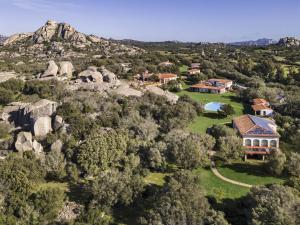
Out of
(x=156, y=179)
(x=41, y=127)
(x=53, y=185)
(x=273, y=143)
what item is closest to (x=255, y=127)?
(x=273, y=143)

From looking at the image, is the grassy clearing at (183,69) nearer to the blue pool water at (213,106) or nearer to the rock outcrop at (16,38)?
the blue pool water at (213,106)

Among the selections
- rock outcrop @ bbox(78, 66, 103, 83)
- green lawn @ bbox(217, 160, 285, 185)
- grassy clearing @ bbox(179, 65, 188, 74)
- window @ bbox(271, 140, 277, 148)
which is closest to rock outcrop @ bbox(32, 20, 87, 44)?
grassy clearing @ bbox(179, 65, 188, 74)

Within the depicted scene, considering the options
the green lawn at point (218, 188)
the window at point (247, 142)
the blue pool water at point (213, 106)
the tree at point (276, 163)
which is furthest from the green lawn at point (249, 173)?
the blue pool water at point (213, 106)

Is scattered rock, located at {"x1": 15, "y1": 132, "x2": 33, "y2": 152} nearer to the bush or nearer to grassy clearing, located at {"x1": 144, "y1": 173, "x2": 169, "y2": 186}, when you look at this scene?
grassy clearing, located at {"x1": 144, "y1": 173, "x2": 169, "y2": 186}

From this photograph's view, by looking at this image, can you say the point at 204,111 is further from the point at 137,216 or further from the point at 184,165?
the point at 137,216

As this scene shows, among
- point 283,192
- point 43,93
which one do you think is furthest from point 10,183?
point 43,93
